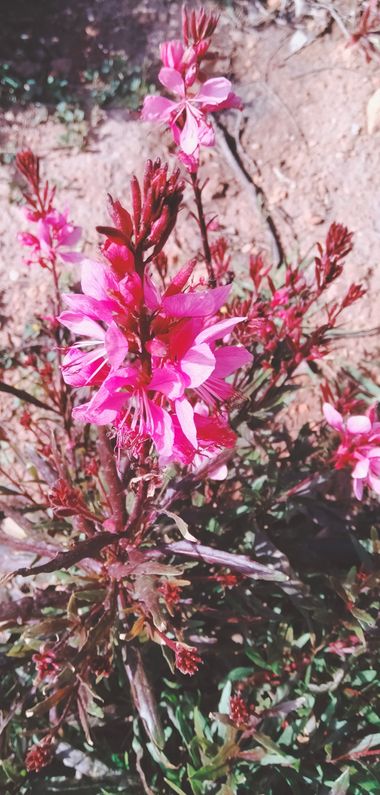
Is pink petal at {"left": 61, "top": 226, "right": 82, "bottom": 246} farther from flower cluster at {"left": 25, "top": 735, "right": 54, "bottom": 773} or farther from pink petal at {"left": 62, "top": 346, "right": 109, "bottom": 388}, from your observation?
flower cluster at {"left": 25, "top": 735, "right": 54, "bottom": 773}

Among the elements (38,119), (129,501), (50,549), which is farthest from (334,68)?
(50,549)

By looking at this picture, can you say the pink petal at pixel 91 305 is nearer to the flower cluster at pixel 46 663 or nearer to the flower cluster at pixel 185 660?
the flower cluster at pixel 185 660

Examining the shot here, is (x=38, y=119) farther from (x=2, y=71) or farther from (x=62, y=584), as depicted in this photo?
(x=62, y=584)

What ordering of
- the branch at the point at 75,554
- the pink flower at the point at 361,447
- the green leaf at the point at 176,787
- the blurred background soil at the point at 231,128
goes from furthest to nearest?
the blurred background soil at the point at 231,128 < the green leaf at the point at 176,787 < the pink flower at the point at 361,447 < the branch at the point at 75,554

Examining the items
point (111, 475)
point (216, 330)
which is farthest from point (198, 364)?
point (111, 475)

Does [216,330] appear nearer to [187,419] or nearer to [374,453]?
[187,419]

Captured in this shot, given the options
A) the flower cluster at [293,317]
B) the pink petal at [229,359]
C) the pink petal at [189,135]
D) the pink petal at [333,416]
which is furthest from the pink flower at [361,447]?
the pink petal at [189,135]

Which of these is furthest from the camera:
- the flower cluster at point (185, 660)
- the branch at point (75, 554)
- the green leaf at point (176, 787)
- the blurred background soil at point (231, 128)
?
the blurred background soil at point (231, 128)
